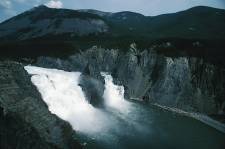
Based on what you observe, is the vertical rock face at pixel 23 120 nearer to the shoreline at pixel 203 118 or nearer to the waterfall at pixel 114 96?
the waterfall at pixel 114 96

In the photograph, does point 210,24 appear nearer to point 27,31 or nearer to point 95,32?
point 95,32

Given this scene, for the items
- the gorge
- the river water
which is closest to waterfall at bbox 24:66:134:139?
the river water

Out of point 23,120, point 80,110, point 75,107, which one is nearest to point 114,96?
point 80,110

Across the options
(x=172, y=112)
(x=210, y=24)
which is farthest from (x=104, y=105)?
(x=210, y=24)

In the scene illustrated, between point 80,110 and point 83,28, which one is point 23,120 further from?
point 83,28

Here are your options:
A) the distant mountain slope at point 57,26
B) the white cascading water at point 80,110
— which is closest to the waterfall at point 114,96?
the white cascading water at point 80,110
